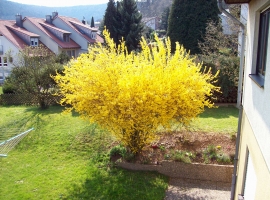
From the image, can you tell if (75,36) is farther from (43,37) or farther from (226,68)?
(226,68)

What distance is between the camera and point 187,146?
9375 mm

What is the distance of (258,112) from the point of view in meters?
4.32

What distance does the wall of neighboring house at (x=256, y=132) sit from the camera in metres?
3.63

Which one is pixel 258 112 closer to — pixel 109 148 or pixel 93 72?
pixel 93 72

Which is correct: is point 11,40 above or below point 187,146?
above

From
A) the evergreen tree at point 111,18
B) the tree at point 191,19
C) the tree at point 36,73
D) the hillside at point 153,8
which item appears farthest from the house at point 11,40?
the hillside at point 153,8

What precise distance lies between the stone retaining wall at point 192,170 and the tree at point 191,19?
18205 mm

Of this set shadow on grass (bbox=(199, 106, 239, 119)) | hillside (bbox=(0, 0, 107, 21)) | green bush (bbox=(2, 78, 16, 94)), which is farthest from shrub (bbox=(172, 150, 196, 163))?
hillside (bbox=(0, 0, 107, 21))

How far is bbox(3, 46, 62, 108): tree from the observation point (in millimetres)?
15906

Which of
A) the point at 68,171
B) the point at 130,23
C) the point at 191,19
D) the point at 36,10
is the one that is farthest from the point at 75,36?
the point at 36,10

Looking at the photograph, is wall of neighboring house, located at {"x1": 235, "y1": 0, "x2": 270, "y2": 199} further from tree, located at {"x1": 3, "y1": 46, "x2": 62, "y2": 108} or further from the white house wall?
tree, located at {"x1": 3, "y1": 46, "x2": 62, "y2": 108}

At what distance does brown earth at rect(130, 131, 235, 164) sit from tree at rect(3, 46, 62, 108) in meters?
8.94

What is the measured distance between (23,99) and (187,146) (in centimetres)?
1262

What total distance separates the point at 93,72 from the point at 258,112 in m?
4.67
